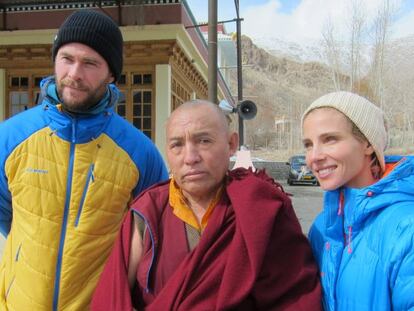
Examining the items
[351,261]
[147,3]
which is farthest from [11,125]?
[147,3]

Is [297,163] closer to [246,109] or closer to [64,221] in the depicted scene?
[246,109]

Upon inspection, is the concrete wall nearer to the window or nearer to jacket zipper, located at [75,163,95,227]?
the window

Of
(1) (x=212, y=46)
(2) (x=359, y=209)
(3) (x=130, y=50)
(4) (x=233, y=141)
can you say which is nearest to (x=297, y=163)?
(3) (x=130, y=50)

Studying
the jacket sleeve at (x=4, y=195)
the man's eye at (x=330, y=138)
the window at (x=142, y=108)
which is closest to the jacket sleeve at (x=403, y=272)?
the man's eye at (x=330, y=138)

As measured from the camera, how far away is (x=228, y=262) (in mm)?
1285

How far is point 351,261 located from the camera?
1321 millimetres

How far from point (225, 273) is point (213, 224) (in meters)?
0.16

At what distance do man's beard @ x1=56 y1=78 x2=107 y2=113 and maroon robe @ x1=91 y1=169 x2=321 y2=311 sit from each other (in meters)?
0.53

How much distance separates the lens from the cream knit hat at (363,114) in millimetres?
1384

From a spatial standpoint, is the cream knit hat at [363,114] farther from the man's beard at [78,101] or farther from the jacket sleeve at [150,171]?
the man's beard at [78,101]

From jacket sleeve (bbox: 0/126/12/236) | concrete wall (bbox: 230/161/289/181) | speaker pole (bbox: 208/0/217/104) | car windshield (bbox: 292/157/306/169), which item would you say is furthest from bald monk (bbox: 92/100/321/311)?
concrete wall (bbox: 230/161/289/181)

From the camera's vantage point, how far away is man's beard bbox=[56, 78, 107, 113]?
5.61ft

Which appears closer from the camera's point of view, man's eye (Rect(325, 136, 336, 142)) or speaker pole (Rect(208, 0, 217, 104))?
man's eye (Rect(325, 136, 336, 142))

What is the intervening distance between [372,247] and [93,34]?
133cm
